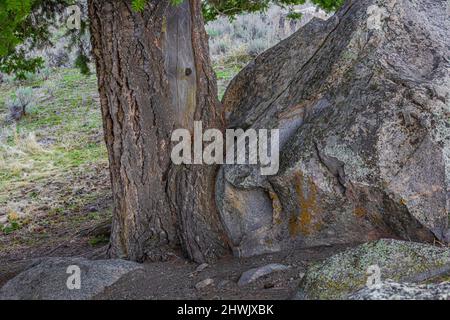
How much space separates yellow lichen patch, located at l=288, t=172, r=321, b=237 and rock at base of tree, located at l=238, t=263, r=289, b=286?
45cm

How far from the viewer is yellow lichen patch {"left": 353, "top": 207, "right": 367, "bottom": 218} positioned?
15.2 ft

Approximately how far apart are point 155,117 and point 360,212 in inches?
75.9

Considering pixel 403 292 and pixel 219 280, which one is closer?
pixel 403 292

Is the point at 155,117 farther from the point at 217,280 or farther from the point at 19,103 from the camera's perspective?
the point at 19,103

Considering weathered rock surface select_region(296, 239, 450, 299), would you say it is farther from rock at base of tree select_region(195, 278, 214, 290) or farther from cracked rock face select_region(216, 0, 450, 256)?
rock at base of tree select_region(195, 278, 214, 290)

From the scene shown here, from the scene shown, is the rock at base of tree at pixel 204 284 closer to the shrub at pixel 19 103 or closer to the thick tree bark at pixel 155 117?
the thick tree bark at pixel 155 117

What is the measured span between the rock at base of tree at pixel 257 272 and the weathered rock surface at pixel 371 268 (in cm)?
75

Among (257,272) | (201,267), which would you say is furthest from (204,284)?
(201,267)

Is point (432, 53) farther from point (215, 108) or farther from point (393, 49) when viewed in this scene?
point (215, 108)

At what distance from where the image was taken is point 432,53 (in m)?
4.95

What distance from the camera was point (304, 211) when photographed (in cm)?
478

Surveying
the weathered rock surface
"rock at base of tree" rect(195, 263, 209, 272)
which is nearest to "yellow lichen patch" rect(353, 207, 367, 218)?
the weathered rock surface

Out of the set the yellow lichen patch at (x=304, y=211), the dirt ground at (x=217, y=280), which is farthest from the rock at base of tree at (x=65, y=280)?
the yellow lichen patch at (x=304, y=211)

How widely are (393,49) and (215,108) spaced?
1.63 meters
